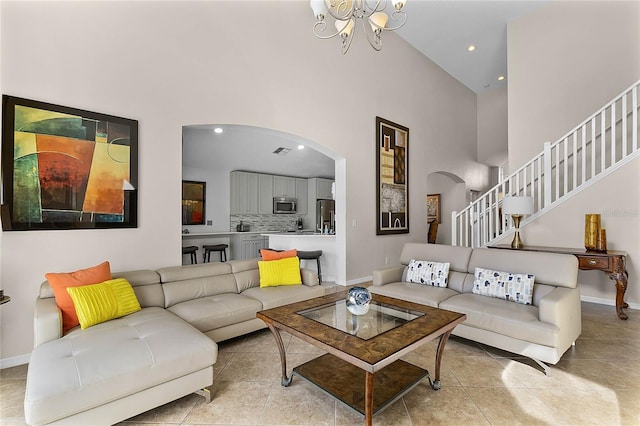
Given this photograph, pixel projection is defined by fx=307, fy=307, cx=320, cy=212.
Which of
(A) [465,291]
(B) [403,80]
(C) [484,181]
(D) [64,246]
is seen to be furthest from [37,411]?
(C) [484,181]

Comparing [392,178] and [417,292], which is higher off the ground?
[392,178]

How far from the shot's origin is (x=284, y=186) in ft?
28.5

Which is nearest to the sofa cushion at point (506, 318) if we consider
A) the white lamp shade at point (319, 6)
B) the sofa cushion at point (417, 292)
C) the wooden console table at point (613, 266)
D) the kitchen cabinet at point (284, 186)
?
the sofa cushion at point (417, 292)

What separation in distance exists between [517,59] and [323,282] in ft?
17.9

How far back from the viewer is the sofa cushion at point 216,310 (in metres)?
2.61

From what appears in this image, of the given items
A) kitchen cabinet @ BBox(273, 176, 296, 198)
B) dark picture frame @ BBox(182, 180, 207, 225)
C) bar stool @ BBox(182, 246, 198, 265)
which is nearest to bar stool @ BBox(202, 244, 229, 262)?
bar stool @ BBox(182, 246, 198, 265)

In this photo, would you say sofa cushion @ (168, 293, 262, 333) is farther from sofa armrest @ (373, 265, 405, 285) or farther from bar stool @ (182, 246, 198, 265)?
bar stool @ (182, 246, 198, 265)

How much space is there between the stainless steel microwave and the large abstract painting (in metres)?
5.38

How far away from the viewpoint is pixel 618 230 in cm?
403

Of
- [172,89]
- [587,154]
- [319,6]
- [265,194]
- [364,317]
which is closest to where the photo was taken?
[364,317]

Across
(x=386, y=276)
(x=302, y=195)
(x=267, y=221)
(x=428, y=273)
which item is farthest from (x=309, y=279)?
(x=302, y=195)

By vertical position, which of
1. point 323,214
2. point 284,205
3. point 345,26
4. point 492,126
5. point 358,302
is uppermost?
point 492,126

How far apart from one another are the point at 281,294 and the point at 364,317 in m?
1.26

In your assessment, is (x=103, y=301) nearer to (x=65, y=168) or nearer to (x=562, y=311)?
(x=65, y=168)
